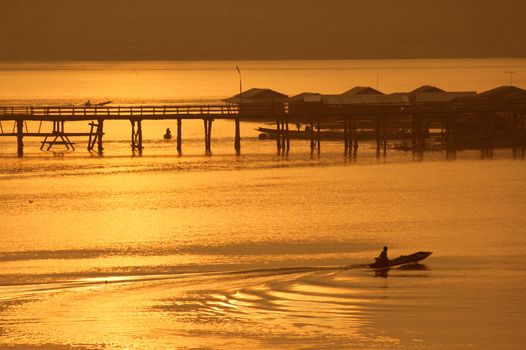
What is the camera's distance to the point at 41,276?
158 feet

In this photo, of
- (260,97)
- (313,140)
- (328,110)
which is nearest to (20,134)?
(313,140)

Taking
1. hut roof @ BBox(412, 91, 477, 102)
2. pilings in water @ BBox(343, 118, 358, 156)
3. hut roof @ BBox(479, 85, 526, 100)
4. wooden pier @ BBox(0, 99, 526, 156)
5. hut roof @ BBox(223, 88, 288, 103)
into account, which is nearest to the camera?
wooden pier @ BBox(0, 99, 526, 156)

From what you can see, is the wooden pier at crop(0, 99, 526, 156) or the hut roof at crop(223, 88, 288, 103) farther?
the hut roof at crop(223, 88, 288, 103)

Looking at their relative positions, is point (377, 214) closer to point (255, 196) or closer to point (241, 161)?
point (255, 196)

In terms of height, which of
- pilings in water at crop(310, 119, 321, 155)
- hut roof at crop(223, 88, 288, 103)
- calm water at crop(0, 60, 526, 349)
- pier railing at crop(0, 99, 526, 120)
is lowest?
calm water at crop(0, 60, 526, 349)

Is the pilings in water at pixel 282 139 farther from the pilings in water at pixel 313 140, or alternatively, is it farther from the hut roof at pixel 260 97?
the hut roof at pixel 260 97

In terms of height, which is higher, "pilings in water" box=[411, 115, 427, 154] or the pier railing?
the pier railing

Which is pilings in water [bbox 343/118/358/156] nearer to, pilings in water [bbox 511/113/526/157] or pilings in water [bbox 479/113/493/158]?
pilings in water [bbox 479/113/493/158]

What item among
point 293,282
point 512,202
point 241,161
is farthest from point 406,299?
point 241,161

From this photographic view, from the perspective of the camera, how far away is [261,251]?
53.6m

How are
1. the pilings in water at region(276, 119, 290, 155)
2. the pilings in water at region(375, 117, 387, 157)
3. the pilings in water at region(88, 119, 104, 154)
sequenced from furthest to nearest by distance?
1. the pilings in water at region(88, 119, 104, 154)
2. the pilings in water at region(276, 119, 290, 155)
3. the pilings in water at region(375, 117, 387, 157)

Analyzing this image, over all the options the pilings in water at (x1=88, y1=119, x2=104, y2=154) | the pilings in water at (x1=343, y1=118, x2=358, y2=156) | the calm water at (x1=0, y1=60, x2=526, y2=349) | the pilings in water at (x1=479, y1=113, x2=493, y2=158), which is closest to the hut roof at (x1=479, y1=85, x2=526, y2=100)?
the pilings in water at (x1=479, y1=113, x2=493, y2=158)

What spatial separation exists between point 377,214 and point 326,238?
8205 mm

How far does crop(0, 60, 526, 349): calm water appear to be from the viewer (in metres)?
39.9
